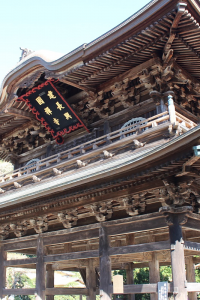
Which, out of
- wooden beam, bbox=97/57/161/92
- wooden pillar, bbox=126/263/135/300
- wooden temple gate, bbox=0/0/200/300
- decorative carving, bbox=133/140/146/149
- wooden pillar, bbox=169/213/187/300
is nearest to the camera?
wooden pillar, bbox=169/213/187/300

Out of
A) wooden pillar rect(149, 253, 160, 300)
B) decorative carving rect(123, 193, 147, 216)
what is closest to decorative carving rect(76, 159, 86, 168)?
decorative carving rect(123, 193, 147, 216)

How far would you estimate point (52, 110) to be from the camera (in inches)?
449

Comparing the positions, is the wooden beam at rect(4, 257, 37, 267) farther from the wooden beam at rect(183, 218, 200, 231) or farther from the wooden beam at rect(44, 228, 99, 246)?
the wooden beam at rect(183, 218, 200, 231)

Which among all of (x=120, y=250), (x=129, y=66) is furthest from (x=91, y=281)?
(x=129, y=66)

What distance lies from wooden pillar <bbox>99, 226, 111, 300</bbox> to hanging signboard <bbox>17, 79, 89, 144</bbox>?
4.29 metres

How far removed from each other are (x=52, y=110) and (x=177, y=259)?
7.04 metres

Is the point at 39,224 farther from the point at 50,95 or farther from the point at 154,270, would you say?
the point at 50,95

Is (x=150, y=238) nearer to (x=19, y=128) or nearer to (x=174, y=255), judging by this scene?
(x=174, y=255)

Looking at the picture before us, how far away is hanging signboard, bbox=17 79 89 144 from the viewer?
10922mm

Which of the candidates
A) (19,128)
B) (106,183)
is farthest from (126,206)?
(19,128)

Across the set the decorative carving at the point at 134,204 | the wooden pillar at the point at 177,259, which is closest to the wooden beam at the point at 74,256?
the decorative carving at the point at 134,204

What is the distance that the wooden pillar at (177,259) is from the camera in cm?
599

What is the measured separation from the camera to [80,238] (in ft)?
27.1

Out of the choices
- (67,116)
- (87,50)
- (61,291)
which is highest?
(87,50)
